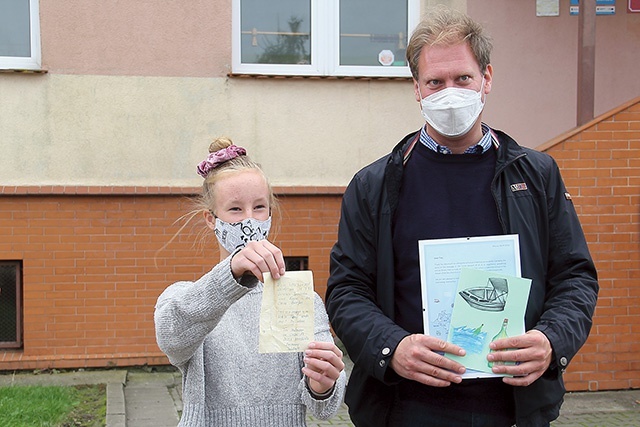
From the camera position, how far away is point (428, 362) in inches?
101

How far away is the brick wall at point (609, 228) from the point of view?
7.04 m

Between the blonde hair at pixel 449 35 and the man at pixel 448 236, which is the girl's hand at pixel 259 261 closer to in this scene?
the man at pixel 448 236

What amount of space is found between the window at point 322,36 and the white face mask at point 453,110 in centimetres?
568

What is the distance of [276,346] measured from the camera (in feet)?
7.95

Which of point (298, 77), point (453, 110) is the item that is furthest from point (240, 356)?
point (298, 77)

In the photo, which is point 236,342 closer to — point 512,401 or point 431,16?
point 512,401

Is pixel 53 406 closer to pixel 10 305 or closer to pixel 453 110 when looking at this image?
pixel 10 305

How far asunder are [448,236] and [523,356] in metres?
0.45

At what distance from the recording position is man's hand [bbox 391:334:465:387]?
101 inches

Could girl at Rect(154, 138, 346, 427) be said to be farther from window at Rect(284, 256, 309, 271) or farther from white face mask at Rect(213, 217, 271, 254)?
window at Rect(284, 256, 309, 271)

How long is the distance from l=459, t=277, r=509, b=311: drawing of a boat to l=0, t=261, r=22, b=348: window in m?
6.20

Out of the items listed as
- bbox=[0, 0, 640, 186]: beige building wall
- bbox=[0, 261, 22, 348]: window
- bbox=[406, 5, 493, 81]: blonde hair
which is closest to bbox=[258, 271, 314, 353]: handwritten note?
bbox=[406, 5, 493, 81]: blonde hair

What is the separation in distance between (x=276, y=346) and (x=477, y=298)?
656 millimetres

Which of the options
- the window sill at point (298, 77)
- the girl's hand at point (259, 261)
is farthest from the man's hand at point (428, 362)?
the window sill at point (298, 77)
